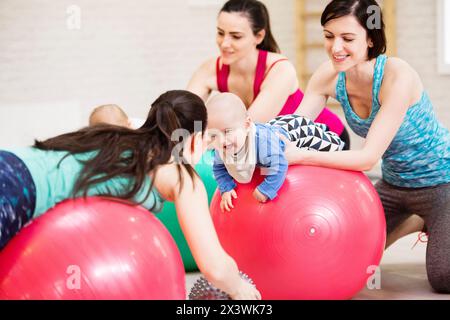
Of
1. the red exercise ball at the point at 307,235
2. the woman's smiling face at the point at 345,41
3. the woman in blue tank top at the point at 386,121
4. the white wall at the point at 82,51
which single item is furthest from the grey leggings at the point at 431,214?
the white wall at the point at 82,51

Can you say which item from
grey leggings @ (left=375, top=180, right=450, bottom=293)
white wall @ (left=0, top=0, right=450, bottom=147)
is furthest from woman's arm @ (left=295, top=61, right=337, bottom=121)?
white wall @ (left=0, top=0, right=450, bottom=147)

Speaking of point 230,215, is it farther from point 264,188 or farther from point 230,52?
point 230,52

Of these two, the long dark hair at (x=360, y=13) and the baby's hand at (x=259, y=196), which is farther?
the long dark hair at (x=360, y=13)

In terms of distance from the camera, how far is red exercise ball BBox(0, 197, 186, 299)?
1.82 metres

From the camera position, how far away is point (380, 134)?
8.78ft

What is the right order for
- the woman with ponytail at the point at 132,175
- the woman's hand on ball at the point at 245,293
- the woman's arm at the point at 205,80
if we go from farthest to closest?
the woman's arm at the point at 205,80 < the woman's hand on ball at the point at 245,293 < the woman with ponytail at the point at 132,175

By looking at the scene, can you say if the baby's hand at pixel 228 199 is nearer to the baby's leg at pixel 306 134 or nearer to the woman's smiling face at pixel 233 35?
the baby's leg at pixel 306 134

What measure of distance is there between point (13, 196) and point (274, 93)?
180 centimetres

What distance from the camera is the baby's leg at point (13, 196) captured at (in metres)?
1.87

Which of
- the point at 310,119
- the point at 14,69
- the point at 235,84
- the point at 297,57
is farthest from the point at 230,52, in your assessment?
the point at 14,69

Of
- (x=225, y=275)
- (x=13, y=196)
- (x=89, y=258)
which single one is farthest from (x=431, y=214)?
(x=13, y=196)

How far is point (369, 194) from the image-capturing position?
8.54ft

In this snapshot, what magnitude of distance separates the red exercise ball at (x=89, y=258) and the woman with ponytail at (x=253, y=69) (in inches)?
61.8

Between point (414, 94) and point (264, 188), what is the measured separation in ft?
2.50
